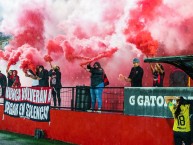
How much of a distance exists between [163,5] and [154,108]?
21.7 ft

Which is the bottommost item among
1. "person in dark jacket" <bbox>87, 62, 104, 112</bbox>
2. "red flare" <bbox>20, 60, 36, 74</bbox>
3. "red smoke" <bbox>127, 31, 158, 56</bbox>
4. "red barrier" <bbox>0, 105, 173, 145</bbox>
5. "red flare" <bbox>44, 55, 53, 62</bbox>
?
"red barrier" <bbox>0, 105, 173, 145</bbox>

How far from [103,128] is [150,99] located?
2.47 metres

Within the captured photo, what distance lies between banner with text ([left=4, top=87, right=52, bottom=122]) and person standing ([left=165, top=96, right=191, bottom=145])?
6.88 m

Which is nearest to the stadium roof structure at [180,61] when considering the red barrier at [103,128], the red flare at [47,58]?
the red barrier at [103,128]

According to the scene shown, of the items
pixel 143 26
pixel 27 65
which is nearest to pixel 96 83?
pixel 143 26

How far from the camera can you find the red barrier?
1133 cm

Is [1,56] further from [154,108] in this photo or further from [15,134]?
[154,108]

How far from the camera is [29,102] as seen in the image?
16906mm

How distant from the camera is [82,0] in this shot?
824 inches

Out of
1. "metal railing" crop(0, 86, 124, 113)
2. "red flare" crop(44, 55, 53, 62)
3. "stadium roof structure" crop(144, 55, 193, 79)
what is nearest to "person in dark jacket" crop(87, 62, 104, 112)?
"metal railing" crop(0, 86, 124, 113)

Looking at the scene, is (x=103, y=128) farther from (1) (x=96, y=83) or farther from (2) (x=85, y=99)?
(1) (x=96, y=83)

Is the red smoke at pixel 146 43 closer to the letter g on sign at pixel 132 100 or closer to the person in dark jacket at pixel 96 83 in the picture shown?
the person in dark jacket at pixel 96 83

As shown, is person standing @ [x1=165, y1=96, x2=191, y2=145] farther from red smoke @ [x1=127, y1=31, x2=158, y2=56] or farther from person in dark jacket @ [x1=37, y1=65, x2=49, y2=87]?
person in dark jacket @ [x1=37, y1=65, x2=49, y2=87]

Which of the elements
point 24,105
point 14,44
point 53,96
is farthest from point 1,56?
point 53,96
